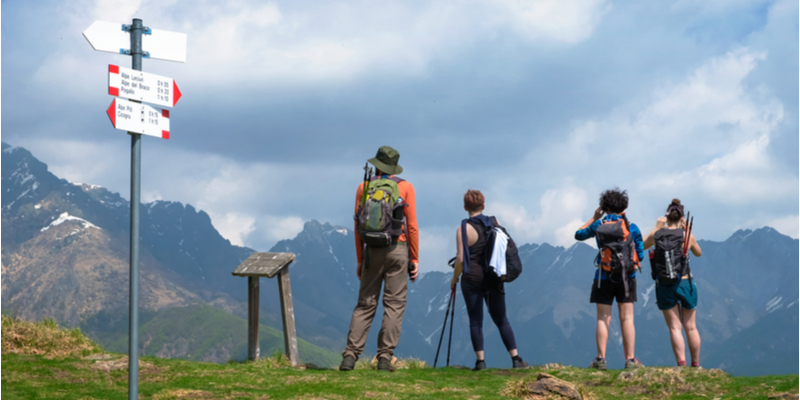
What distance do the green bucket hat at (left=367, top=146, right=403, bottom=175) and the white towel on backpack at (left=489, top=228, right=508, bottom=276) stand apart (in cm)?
161

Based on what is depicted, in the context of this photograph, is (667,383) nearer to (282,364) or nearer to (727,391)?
(727,391)

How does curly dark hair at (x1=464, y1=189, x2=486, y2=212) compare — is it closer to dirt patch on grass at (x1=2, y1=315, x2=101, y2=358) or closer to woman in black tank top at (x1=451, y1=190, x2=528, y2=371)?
woman in black tank top at (x1=451, y1=190, x2=528, y2=371)

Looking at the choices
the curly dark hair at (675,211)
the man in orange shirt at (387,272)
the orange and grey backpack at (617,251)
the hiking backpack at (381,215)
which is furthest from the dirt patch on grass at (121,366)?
the curly dark hair at (675,211)

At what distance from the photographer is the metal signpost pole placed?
6.19m

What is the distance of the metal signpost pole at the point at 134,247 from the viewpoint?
244 inches

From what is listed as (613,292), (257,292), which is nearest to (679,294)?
(613,292)

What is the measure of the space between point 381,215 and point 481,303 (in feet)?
6.54

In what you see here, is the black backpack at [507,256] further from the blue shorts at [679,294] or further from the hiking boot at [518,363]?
the blue shorts at [679,294]

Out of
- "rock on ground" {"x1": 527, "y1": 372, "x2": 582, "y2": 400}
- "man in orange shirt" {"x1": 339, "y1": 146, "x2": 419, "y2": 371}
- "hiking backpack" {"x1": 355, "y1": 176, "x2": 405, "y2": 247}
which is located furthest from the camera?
"man in orange shirt" {"x1": 339, "y1": 146, "x2": 419, "y2": 371}

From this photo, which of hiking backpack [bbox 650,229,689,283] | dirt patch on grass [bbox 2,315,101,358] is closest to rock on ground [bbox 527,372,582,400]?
hiking backpack [bbox 650,229,689,283]

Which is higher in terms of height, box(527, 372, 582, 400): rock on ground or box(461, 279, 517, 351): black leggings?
box(461, 279, 517, 351): black leggings

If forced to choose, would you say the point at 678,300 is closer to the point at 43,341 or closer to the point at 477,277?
the point at 477,277

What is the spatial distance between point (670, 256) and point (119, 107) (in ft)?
23.7

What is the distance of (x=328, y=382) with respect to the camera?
27.6 feet
